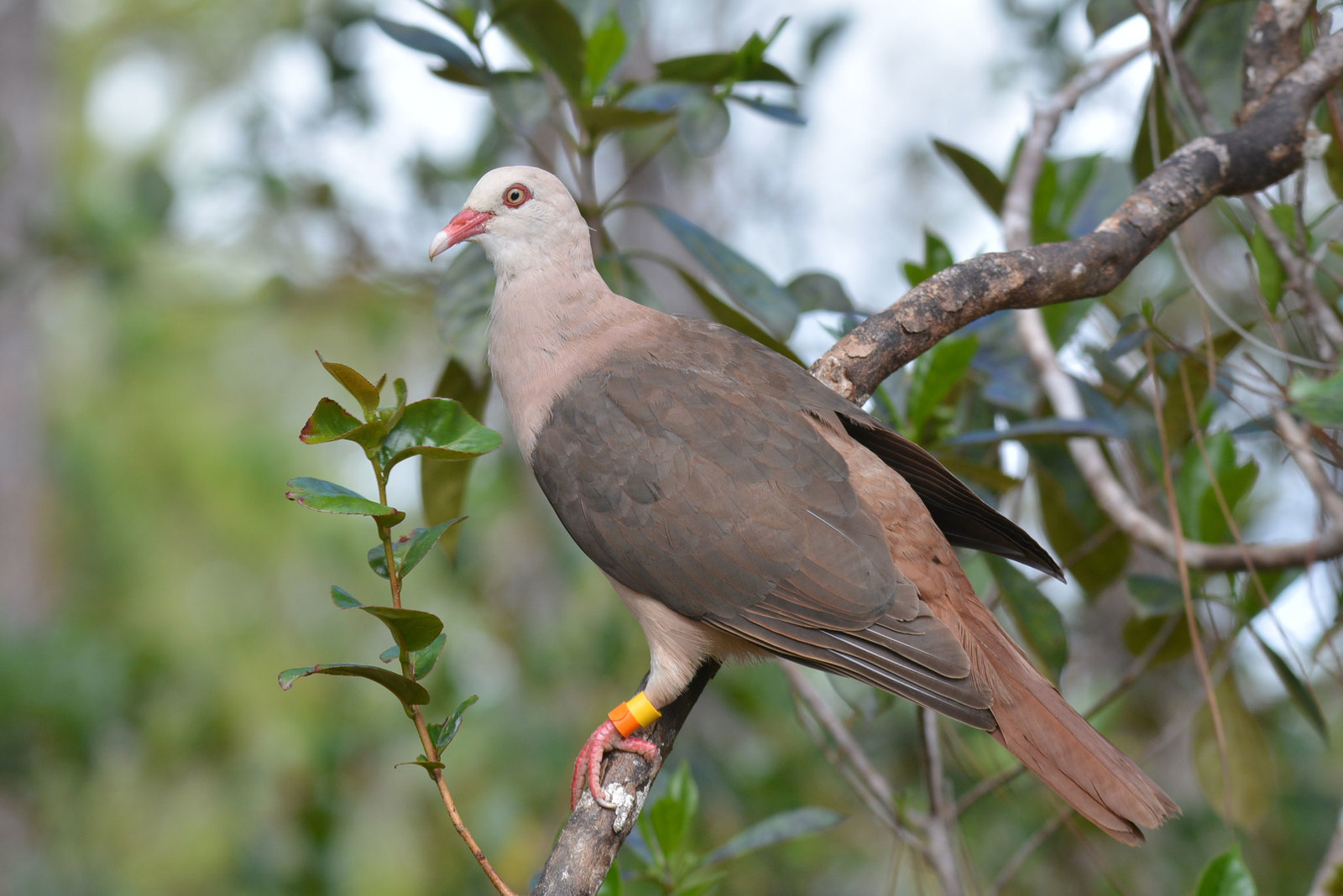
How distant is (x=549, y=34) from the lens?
2.38 m

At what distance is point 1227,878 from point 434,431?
5.24 ft

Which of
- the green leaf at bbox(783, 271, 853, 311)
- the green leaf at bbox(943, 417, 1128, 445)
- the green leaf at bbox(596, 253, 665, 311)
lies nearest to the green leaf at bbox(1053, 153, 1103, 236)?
the green leaf at bbox(783, 271, 853, 311)

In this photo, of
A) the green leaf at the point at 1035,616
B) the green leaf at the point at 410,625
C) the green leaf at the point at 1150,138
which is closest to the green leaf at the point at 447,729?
the green leaf at the point at 410,625

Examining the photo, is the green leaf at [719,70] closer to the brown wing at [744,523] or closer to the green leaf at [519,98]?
the green leaf at [519,98]

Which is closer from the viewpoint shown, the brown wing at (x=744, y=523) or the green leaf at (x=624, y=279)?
the brown wing at (x=744, y=523)

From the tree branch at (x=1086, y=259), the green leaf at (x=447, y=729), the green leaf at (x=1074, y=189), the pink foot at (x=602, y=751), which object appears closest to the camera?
the green leaf at (x=447, y=729)

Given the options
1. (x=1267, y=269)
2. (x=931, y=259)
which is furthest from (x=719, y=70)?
(x=1267, y=269)

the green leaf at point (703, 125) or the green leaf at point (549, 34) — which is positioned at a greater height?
the green leaf at point (549, 34)

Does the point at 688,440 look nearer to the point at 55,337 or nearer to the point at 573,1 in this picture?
the point at 573,1

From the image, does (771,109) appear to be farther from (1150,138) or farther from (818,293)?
(1150,138)

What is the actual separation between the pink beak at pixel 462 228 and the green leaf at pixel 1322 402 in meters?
1.84

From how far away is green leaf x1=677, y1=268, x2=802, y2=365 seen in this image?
248 cm

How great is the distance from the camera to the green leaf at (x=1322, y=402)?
4.98 feet

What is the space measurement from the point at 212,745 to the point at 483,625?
140cm
